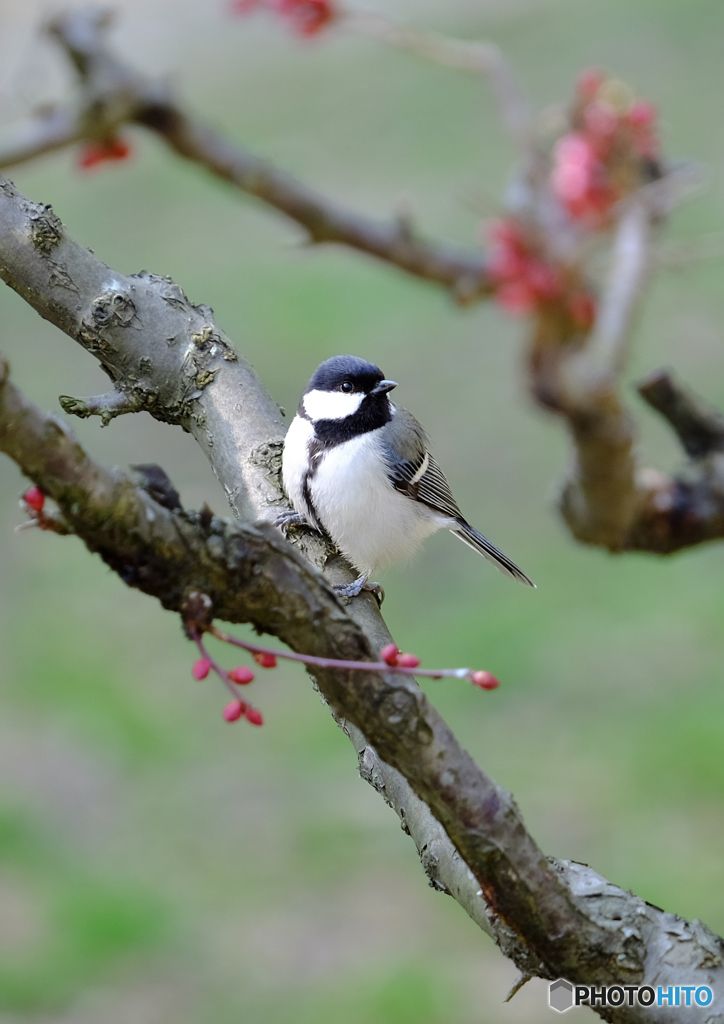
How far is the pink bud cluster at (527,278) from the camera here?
2.88 metres

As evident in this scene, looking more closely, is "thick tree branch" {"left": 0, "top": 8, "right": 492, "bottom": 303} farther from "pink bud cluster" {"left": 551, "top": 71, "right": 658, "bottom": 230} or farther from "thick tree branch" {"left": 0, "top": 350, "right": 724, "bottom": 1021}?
"thick tree branch" {"left": 0, "top": 350, "right": 724, "bottom": 1021}

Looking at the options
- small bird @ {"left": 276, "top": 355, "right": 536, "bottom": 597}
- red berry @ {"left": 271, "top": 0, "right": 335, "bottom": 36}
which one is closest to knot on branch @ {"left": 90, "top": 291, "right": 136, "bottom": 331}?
small bird @ {"left": 276, "top": 355, "right": 536, "bottom": 597}

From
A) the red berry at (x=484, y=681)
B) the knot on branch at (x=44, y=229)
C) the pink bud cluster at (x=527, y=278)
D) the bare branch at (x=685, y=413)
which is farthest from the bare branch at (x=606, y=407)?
the knot on branch at (x=44, y=229)

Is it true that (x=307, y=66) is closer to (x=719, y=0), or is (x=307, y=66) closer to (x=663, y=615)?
(x=719, y=0)

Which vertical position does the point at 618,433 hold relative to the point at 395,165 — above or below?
above

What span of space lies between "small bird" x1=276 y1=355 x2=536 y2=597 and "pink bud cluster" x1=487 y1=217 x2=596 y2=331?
43 centimetres

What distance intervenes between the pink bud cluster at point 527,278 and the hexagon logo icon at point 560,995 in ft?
5.44

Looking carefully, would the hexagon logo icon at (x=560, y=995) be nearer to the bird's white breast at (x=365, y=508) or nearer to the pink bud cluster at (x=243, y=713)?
the pink bud cluster at (x=243, y=713)

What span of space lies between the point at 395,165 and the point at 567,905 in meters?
8.92

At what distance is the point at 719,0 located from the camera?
445 inches

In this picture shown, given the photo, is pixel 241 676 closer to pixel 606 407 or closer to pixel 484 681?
pixel 484 681

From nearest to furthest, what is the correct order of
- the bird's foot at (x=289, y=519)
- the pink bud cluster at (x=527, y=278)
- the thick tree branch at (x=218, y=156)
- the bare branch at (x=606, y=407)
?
the bare branch at (x=606, y=407) → the bird's foot at (x=289, y=519) → the pink bud cluster at (x=527, y=278) → the thick tree branch at (x=218, y=156)

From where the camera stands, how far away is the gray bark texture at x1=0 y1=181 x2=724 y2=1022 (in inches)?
49.4

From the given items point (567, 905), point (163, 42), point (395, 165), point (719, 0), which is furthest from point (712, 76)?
point (567, 905)
